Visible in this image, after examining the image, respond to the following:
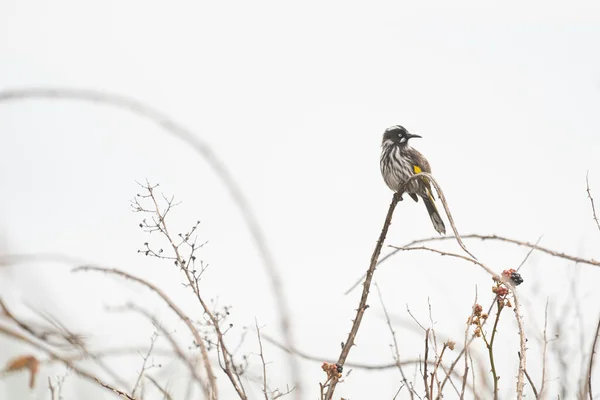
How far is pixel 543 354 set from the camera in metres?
3.08

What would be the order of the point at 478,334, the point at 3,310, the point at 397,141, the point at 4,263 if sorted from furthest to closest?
the point at 397,141 < the point at 478,334 < the point at 4,263 < the point at 3,310

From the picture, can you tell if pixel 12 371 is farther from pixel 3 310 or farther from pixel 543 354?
pixel 543 354

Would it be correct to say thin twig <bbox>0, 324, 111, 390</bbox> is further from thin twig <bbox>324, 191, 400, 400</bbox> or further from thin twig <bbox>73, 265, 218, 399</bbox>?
thin twig <bbox>324, 191, 400, 400</bbox>

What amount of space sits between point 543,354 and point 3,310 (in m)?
2.25

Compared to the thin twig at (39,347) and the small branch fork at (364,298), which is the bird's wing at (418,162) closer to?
the small branch fork at (364,298)

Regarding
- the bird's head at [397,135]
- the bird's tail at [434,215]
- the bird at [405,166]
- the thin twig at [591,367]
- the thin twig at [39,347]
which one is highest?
the bird's head at [397,135]

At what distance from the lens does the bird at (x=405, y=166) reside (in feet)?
36.6

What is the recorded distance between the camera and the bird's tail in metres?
11.1

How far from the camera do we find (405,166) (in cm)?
1160

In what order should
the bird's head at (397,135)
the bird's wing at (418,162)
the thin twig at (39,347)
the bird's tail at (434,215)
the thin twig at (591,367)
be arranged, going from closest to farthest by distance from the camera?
the thin twig at (39,347) → the thin twig at (591,367) → the bird's tail at (434,215) → the bird's wing at (418,162) → the bird's head at (397,135)

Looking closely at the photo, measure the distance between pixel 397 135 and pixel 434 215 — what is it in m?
1.78

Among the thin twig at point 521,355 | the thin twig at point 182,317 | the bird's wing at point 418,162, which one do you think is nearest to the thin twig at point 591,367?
the thin twig at point 521,355

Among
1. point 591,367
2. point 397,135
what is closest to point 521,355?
point 591,367

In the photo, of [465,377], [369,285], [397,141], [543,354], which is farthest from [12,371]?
[397,141]
